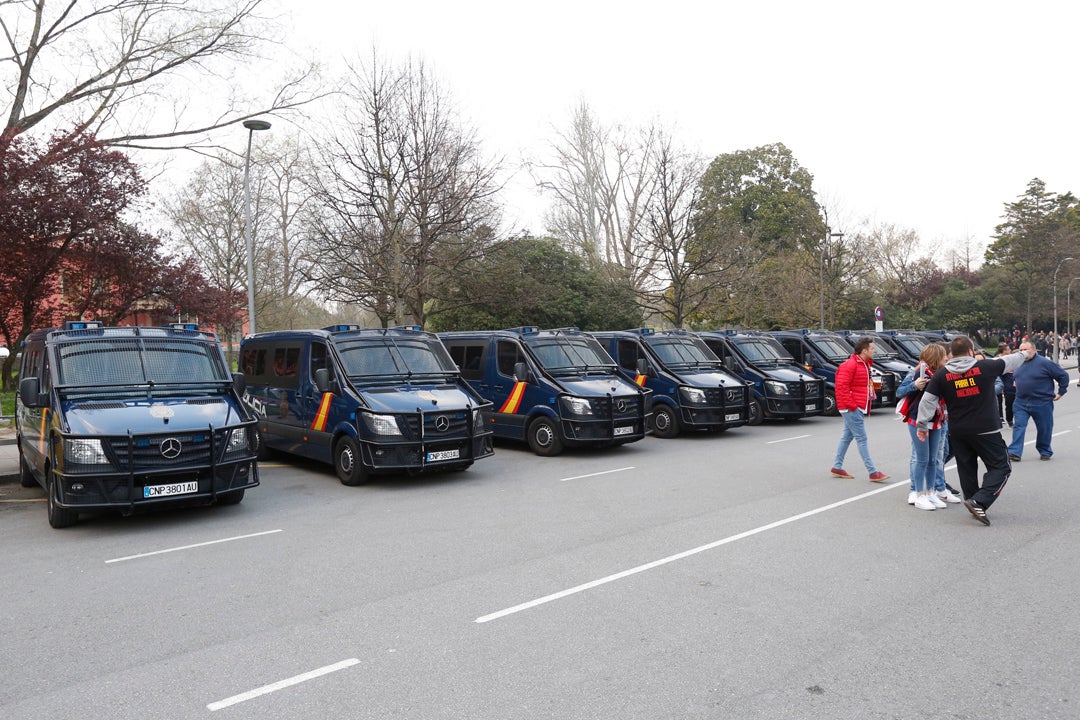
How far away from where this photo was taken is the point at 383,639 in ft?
15.4

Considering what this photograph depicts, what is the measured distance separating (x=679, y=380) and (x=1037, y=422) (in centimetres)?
595

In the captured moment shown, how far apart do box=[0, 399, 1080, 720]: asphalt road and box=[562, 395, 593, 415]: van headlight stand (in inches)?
131

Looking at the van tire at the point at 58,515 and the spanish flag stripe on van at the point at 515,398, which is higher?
the spanish flag stripe on van at the point at 515,398

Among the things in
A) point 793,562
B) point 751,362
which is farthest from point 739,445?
point 793,562

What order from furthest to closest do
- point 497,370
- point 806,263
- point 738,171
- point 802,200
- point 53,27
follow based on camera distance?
point 738,171, point 802,200, point 806,263, point 53,27, point 497,370

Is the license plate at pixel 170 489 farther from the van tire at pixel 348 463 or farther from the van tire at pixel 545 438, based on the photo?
the van tire at pixel 545 438

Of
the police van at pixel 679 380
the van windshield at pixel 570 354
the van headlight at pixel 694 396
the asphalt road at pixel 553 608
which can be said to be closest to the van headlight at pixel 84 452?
the asphalt road at pixel 553 608

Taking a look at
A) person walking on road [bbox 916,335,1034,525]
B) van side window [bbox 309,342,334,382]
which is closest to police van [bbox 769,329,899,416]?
person walking on road [bbox 916,335,1034,525]

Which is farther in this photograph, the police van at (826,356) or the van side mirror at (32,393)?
the police van at (826,356)

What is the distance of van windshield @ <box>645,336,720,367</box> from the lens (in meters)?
16.0

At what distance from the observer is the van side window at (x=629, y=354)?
636 inches

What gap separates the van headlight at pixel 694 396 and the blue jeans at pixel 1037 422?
515 centimetres

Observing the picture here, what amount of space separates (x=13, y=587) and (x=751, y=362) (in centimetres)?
1491

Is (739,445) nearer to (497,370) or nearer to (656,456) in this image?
(656,456)
